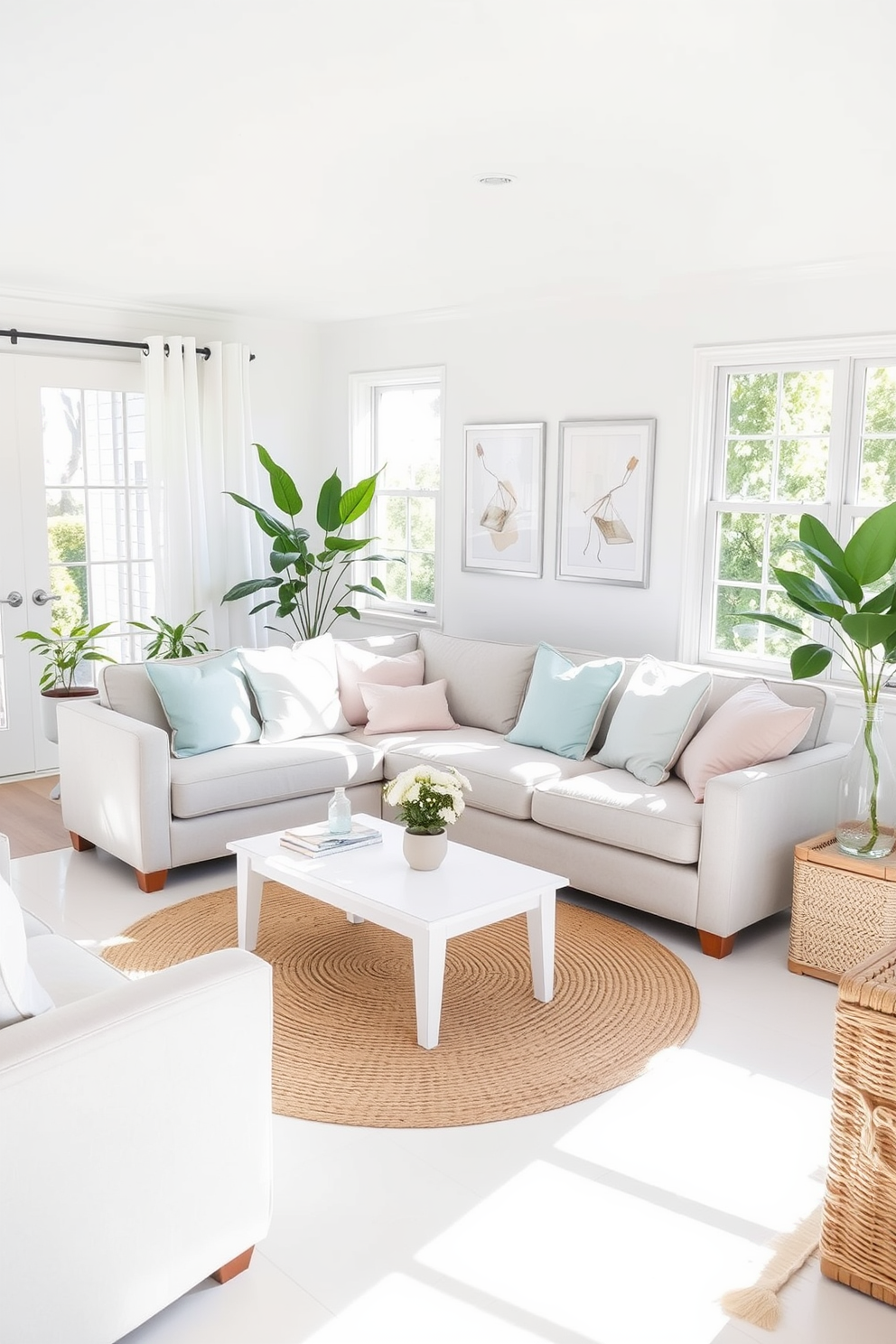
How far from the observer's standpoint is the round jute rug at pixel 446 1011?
9.45 feet

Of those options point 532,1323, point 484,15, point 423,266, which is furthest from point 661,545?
point 532,1323

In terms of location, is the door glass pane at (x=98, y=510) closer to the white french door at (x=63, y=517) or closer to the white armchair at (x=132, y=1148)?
the white french door at (x=63, y=517)

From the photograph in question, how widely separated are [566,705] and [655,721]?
1.52 feet

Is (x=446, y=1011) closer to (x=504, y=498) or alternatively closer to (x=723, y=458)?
(x=723, y=458)

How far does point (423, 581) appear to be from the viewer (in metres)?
6.47

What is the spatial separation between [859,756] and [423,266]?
8.97ft

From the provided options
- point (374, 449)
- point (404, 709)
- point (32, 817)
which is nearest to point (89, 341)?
point (374, 449)

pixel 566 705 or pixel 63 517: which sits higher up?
pixel 63 517

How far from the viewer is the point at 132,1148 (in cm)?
191

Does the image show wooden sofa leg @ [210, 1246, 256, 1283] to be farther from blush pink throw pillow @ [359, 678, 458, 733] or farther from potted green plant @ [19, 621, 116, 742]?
potted green plant @ [19, 621, 116, 742]

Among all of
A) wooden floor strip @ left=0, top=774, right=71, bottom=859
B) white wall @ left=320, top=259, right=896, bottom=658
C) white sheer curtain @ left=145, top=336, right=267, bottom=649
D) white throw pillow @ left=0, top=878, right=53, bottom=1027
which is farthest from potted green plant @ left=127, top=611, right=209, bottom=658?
white throw pillow @ left=0, top=878, right=53, bottom=1027

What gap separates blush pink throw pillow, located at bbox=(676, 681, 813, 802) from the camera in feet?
12.9

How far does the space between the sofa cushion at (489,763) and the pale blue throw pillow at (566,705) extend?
0.05 m

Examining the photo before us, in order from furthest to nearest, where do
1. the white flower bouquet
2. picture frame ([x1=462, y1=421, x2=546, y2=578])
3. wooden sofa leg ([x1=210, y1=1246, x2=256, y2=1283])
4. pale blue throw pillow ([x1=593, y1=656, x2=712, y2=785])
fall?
picture frame ([x1=462, y1=421, x2=546, y2=578])
pale blue throw pillow ([x1=593, y1=656, x2=712, y2=785])
the white flower bouquet
wooden sofa leg ([x1=210, y1=1246, x2=256, y2=1283])
